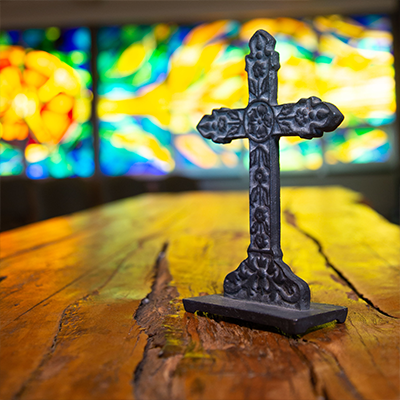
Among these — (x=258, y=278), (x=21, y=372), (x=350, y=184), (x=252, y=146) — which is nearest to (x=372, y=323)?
(x=258, y=278)

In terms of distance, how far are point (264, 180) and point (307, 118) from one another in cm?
10

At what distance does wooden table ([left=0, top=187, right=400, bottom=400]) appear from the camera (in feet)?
1.43

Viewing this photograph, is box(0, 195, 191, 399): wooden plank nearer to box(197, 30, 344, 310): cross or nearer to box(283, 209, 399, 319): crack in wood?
box(197, 30, 344, 310): cross

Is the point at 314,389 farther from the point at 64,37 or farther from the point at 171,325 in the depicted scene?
the point at 64,37

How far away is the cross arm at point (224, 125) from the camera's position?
2.30ft

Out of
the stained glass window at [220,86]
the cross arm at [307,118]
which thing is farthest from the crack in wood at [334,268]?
the stained glass window at [220,86]

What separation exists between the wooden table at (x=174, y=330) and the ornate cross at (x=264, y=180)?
6 cm

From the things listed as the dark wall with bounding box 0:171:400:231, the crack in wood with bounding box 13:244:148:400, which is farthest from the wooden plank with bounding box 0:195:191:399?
the dark wall with bounding box 0:171:400:231

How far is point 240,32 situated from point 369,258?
643 cm

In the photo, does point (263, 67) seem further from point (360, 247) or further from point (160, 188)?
point (160, 188)

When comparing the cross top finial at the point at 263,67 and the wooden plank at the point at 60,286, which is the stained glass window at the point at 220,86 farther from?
the cross top finial at the point at 263,67

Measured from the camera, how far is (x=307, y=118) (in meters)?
0.63

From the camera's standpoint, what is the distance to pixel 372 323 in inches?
24.5

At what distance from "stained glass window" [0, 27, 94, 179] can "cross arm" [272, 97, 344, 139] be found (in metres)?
6.92
